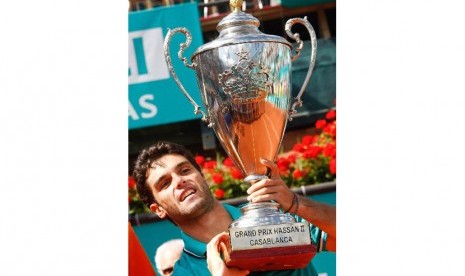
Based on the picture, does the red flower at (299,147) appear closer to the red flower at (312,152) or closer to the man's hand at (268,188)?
the red flower at (312,152)

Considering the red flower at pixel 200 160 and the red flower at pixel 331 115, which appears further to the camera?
the red flower at pixel 331 115

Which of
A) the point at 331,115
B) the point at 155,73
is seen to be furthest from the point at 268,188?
the point at 155,73

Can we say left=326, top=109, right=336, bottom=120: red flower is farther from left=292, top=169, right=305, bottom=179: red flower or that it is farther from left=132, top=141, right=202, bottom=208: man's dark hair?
left=132, top=141, right=202, bottom=208: man's dark hair

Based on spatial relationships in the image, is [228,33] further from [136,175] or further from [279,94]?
[136,175]

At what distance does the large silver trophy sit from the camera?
221 centimetres

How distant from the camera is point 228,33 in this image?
91.7 inches

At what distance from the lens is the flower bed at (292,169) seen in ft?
9.69

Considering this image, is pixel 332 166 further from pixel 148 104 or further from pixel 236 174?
pixel 148 104

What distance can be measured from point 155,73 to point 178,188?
67 centimetres

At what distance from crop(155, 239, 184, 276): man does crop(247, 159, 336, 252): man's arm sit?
1.40ft

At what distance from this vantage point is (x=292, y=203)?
8.38 feet

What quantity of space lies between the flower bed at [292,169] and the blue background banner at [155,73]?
255mm

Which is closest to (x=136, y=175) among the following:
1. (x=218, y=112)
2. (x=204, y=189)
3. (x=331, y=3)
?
(x=204, y=189)

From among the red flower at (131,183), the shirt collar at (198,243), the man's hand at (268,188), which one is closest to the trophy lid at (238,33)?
the man's hand at (268,188)
